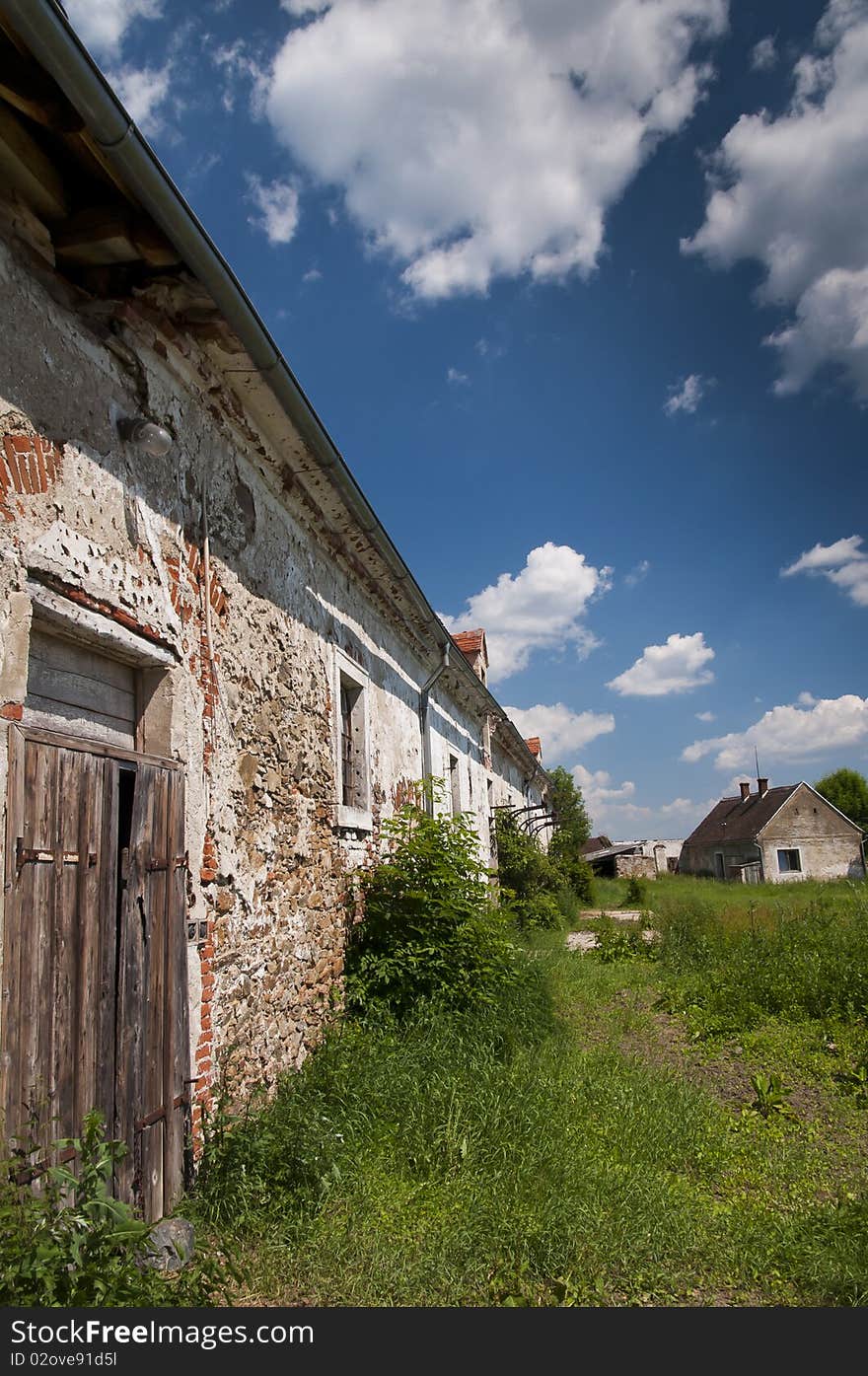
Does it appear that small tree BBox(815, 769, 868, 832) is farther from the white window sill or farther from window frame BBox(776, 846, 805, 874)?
the white window sill

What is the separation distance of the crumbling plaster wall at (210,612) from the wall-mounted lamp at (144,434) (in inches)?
2.5

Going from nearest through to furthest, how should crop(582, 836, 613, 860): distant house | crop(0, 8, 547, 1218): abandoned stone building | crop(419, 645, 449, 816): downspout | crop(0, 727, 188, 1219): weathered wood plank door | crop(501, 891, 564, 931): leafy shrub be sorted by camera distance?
crop(0, 727, 188, 1219): weathered wood plank door, crop(0, 8, 547, 1218): abandoned stone building, crop(419, 645, 449, 816): downspout, crop(501, 891, 564, 931): leafy shrub, crop(582, 836, 613, 860): distant house

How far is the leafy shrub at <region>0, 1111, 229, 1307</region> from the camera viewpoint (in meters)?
2.19

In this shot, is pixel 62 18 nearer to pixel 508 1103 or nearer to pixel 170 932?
pixel 170 932

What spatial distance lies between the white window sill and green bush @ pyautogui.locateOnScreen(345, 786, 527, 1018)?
0.73ft

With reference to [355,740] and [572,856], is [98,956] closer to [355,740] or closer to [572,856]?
[355,740]

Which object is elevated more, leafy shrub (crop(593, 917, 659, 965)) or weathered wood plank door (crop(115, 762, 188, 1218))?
weathered wood plank door (crop(115, 762, 188, 1218))

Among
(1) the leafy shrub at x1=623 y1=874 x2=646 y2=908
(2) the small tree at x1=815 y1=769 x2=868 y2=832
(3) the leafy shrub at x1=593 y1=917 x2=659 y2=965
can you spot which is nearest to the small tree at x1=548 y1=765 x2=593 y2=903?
(1) the leafy shrub at x1=623 y1=874 x2=646 y2=908

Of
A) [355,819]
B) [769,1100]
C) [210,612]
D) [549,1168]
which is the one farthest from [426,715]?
[549,1168]

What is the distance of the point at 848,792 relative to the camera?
5106 cm

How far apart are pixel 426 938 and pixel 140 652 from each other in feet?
12.0

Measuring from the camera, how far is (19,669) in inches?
111

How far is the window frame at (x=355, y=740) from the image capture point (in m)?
6.48

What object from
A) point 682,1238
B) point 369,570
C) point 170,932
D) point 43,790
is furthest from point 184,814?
point 369,570
